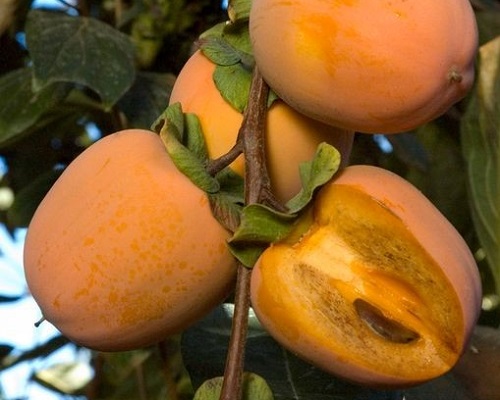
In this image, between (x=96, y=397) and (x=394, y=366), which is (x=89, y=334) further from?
(x=96, y=397)

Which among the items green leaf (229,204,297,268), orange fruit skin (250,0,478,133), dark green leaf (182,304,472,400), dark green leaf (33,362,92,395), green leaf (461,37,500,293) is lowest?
dark green leaf (33,362,92,395)

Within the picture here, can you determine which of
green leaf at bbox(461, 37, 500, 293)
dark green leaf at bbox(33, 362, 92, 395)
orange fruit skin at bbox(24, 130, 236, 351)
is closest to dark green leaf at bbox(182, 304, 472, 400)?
green leaf at bbox(461, 37, 500, 293)

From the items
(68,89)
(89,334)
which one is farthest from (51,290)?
(68,89)

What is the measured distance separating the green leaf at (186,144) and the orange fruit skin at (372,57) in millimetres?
97

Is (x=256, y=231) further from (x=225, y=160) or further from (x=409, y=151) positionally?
(x=409, y=151)

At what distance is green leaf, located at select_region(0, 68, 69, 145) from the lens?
137 centimetres

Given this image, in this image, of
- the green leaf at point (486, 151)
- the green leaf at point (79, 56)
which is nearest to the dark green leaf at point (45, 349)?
the green leaf at point (79, 56)

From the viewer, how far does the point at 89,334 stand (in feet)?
2.77

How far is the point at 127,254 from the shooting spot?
2.68 feet

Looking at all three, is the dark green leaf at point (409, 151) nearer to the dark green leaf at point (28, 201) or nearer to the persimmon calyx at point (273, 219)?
the dark green leaf at point (28, 201)

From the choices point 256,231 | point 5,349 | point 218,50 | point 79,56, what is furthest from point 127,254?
point 5,349

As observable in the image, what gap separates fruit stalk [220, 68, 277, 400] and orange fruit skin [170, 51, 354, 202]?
0.03 meters

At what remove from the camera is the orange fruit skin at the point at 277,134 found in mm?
893

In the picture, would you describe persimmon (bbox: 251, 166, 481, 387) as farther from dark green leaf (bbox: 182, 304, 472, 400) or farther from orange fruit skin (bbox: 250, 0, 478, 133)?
dark green leaf (bbox: 182, 304, 472, 400)
